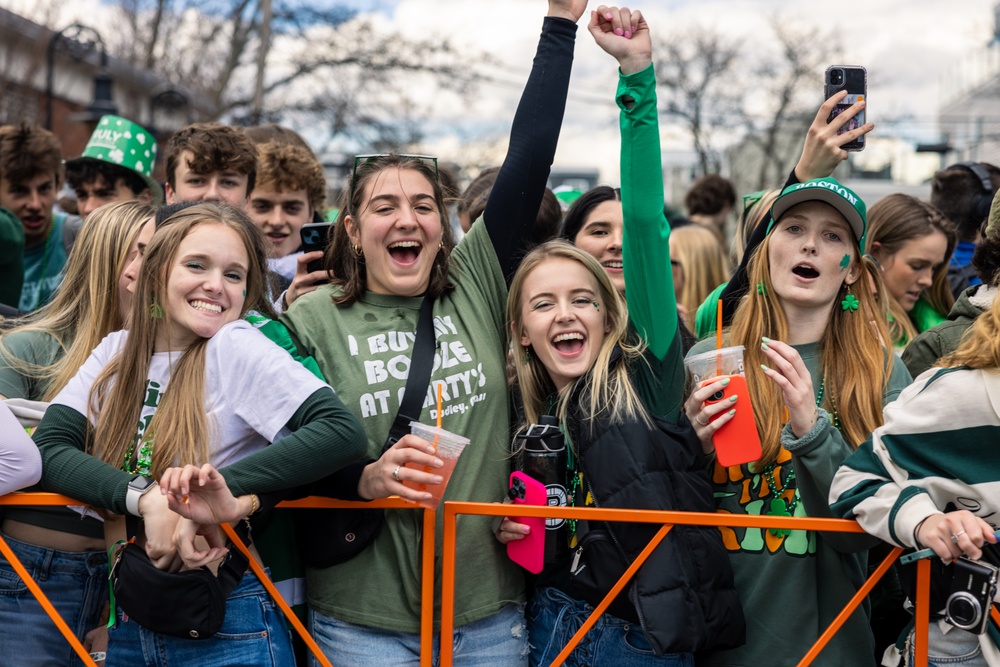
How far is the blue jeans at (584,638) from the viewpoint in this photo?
2.85 metres

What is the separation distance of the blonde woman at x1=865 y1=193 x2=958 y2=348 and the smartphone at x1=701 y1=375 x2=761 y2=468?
2172 millimetres

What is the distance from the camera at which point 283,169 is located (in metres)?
4.78

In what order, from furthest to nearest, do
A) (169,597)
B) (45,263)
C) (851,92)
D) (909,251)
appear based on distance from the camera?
1. (45,263)
2. (909,251)
3. (851,92)
4. (169,597)

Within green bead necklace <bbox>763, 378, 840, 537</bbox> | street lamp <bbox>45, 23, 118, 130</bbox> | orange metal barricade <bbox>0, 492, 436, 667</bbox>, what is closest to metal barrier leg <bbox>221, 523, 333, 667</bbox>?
orange metal barricade <bbox>0, 492, 436, 667</bbox>

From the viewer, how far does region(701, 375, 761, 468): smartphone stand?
2877 millimetres

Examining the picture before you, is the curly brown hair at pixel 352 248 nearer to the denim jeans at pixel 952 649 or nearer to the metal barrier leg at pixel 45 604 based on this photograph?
the metal barrier leg at pixel 45 604

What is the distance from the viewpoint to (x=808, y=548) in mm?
2990

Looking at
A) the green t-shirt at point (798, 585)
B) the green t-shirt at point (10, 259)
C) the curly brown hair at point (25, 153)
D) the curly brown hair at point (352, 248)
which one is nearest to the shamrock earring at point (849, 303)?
the green t-shirt at point (798, 585)

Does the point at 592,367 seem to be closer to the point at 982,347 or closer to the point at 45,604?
the point at 982,347

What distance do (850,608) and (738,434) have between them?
56cm

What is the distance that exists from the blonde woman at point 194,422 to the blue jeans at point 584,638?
755 mm

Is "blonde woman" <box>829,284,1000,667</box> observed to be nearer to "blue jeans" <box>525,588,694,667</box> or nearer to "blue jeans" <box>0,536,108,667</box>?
"blue jeans" <box>525,588,694,667</box>

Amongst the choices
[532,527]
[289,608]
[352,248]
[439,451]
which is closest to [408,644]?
[289,608]

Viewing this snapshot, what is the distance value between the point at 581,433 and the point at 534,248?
0.77m
